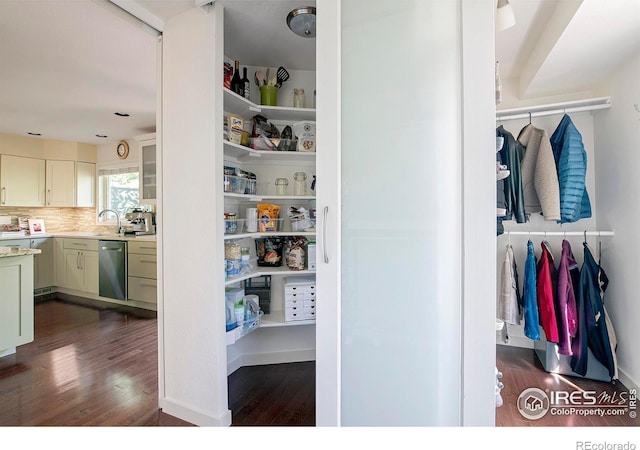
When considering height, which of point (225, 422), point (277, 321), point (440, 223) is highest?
point (440, 223)

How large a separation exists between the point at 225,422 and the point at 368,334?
3.49 ft

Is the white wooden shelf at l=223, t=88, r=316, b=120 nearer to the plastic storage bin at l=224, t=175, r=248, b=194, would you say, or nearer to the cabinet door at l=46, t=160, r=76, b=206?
the plastic storage bin at l=224, t=175, r=248, b=194

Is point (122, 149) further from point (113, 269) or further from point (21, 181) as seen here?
point (113, 269)

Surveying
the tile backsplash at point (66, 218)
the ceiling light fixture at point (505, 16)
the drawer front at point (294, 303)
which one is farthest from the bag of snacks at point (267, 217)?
the tile backsplash at point (66, 218)

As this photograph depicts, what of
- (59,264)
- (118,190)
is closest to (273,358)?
(59,264)

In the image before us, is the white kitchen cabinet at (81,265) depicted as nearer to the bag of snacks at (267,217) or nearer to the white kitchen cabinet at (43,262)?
the white kitchen cabinet at (43,262)

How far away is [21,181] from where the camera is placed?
4.31m

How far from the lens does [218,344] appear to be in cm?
160

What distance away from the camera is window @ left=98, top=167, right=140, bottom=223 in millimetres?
4715

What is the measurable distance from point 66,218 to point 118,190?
106cm

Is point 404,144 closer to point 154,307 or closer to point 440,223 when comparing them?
point 440,223
